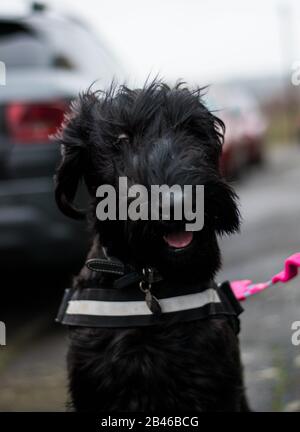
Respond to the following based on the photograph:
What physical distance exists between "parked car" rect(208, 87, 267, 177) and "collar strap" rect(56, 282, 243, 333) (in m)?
9.78

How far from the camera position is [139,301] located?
3424 millimetres

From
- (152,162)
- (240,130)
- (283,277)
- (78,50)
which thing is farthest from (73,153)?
(240,130)

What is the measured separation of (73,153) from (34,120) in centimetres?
215

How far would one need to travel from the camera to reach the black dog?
3277 millimetres

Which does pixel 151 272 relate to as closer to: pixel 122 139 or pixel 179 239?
pixel 179 239

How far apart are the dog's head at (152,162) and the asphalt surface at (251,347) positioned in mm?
1494

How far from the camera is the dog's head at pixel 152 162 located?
3.19 m

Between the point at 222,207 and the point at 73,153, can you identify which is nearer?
the point at 222,207

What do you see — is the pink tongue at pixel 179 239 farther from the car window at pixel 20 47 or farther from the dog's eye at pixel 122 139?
the car window at pixel 20 47

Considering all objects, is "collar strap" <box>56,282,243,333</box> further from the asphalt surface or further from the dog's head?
the asphalt surface

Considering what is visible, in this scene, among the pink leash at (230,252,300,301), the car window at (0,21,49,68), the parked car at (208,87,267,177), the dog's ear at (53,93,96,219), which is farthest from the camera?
the parked car at (208,87,267,177)

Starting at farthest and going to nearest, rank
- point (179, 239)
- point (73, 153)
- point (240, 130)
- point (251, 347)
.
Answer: point (240, 130) → point (251, 347) → point (73, 153) → point (179, 239)

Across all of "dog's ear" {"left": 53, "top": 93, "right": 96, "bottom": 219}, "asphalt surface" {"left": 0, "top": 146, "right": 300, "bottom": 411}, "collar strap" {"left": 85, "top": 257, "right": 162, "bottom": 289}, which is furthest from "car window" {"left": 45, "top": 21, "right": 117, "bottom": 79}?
"collar strap" {"left": 85, "top": 257, "right": 162, "bottom": 289}

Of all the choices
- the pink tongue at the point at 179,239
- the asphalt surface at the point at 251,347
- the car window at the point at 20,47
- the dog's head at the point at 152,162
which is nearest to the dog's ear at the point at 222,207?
the dog's head at the point at 152,162
